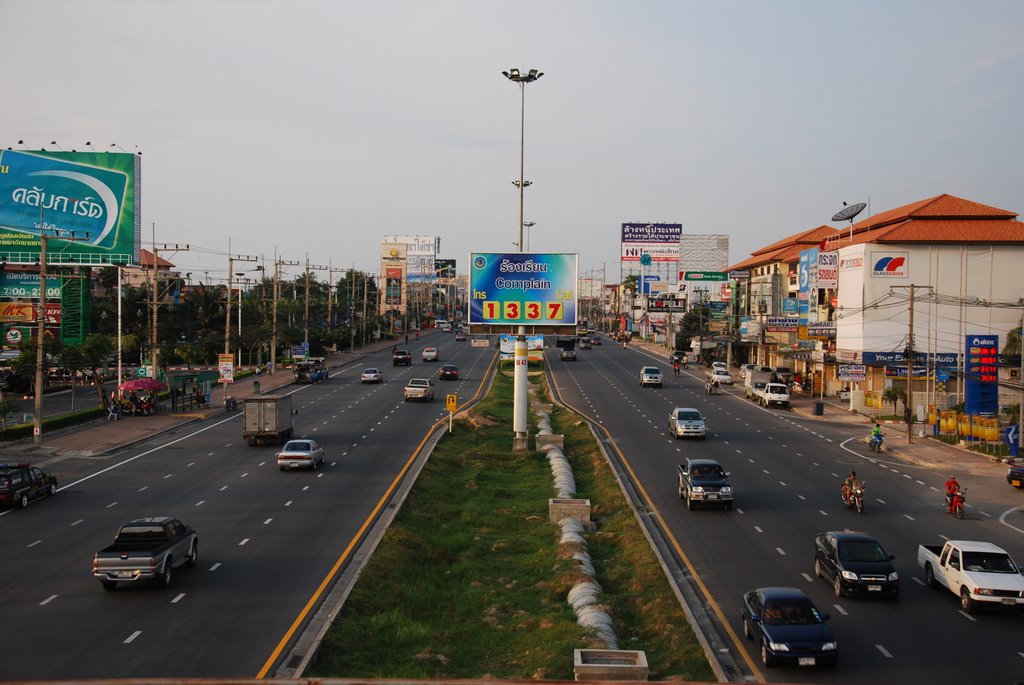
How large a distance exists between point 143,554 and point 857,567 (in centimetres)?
1682

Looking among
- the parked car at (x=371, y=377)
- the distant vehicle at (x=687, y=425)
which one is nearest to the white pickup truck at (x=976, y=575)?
the distant vehicle at (x=687, y=425)

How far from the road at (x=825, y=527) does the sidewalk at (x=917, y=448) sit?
1.34 metres

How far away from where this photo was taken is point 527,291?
156ft

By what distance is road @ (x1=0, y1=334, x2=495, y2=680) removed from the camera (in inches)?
701

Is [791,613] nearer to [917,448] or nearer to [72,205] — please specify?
[917,448]

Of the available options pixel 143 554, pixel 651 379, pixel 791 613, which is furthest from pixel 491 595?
pixel 651 379

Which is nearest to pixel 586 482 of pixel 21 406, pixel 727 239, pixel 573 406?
pixel 573 406

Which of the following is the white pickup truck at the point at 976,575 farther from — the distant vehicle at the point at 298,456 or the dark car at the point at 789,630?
the distant vehicle at the point at 298,456

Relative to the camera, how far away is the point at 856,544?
2306 centimetres

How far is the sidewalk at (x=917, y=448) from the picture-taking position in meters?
44.8

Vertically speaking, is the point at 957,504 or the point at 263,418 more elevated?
the point at 263,418

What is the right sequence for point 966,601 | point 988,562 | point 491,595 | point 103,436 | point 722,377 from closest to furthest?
point 966,601 → point 988,562 → point 491,595 → point 103,436 → point 722,377

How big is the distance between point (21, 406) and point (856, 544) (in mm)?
60146

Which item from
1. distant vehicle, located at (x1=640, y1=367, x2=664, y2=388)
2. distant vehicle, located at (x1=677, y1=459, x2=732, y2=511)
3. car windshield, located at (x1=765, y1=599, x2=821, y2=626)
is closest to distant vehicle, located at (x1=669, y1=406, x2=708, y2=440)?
distant vehicle, located at (x1=677, y1=459, x2=732, y2=511)
